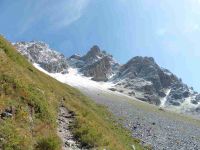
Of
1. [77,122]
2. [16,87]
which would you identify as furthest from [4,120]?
[77,122]

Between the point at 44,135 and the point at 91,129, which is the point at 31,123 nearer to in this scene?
the point at 44,135

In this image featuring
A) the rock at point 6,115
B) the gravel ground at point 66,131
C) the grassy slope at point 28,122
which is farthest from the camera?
the gravel ground at point 66,131

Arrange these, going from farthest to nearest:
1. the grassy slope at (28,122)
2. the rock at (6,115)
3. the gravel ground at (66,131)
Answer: the gravel ground at (66,131), the rock at (6,115), the grassy slope at (28,122)

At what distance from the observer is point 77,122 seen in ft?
101

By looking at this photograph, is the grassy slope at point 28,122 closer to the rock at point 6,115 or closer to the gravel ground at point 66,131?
the rock at point 6,115

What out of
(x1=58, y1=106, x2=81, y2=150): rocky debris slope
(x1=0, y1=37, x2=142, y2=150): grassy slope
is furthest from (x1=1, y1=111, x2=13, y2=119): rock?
(x1=58, y1=106, x2=81, y2=150): rocky debris slope

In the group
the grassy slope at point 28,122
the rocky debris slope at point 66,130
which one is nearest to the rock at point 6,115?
the grassy slope at point 28,122

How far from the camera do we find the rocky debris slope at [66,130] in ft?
85.6

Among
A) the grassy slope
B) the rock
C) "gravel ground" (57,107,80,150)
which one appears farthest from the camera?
"gravel ground" (57,107,80,150)

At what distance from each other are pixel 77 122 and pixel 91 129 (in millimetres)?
1738

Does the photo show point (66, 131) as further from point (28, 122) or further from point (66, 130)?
point (28, 122)

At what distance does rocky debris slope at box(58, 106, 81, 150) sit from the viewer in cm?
2609

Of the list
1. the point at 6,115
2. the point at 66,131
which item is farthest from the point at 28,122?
the point at 66,131

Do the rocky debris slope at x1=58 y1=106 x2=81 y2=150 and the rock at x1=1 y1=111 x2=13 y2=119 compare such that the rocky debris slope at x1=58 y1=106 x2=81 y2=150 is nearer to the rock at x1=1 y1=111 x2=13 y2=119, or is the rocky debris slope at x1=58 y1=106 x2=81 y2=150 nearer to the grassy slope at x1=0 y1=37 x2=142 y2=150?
the grassy slope at x1=0 y1=37 x2=142 y2=150
